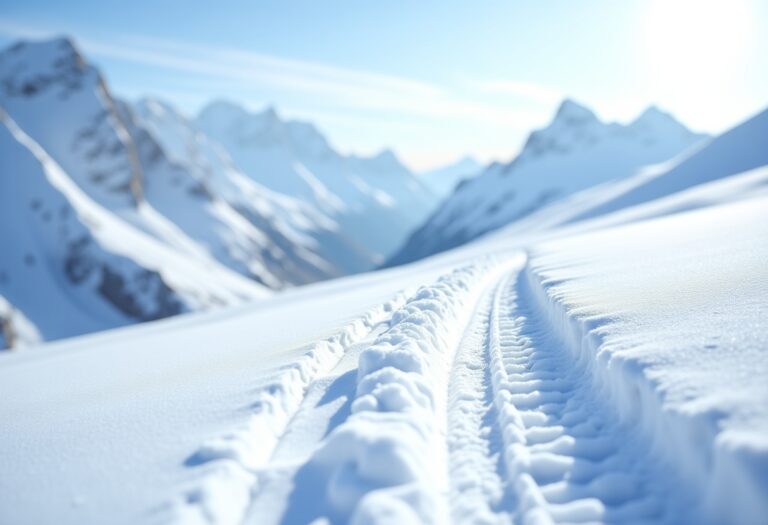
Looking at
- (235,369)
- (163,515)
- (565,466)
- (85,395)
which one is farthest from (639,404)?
(85,395)

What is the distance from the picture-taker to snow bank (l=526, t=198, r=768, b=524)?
8.09ft

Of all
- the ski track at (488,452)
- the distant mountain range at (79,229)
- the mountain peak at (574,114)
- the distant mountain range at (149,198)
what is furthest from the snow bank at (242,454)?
the mountain peak at (574,114)

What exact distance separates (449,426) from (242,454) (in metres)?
1.75

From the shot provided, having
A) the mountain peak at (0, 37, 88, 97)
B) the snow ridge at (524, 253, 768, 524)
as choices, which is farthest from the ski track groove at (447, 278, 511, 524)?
the mountain peak at (0, 37, 88, 97)

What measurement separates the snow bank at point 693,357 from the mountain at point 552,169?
131163mm

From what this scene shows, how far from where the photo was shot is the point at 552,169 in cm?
15700

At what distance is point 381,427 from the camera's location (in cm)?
359

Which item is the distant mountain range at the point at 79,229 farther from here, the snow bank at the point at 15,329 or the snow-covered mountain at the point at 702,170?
the snow-covered mountain at the point at 702,170

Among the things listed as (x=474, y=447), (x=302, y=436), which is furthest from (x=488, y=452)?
(x=302, y=436)

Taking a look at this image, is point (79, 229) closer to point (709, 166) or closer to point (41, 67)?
point (41, 67)

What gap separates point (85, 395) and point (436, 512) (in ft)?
17.9

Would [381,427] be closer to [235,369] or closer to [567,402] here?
[567,402]

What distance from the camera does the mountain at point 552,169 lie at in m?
142

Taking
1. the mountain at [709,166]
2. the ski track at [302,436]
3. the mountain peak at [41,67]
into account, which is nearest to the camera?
the ski track at [302,436]
